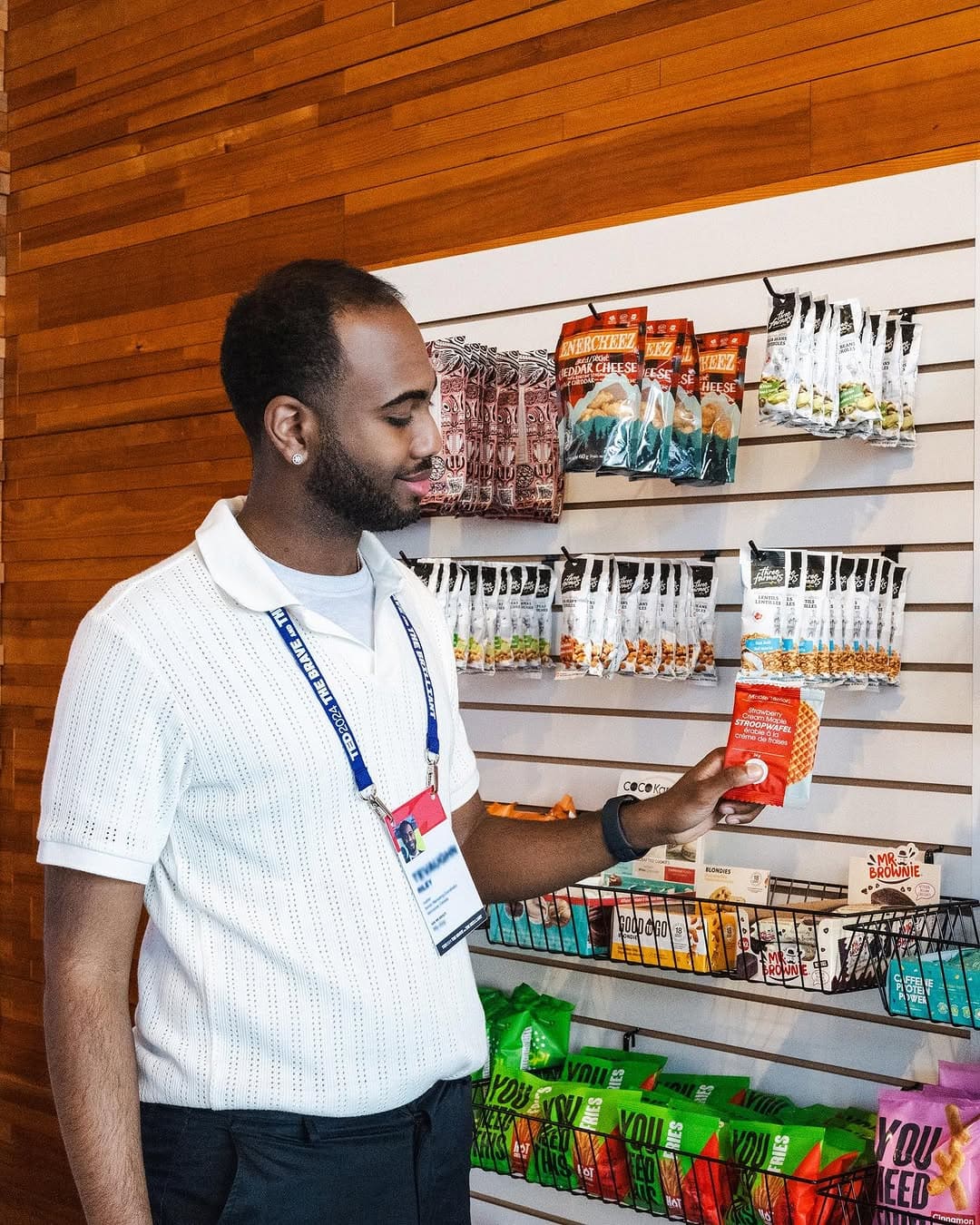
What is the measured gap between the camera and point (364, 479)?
6.12 ft

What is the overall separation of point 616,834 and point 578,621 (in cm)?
71

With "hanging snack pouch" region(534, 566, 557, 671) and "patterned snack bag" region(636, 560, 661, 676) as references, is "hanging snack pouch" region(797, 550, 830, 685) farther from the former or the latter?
"hanging snack pouch" region(534, 566, 557, 671)

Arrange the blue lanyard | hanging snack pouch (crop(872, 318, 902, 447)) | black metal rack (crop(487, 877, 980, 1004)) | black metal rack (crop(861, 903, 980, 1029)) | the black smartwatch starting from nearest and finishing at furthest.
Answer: the blue lanyard
the black smartwatch
black metal rack (crop(861, 903, 980, 1029))
black metal rack (crop(487, 877, 980, 1004))
hanging snack pouch (crop(872, 318, 902, 447))

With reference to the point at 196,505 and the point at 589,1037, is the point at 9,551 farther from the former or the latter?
the point at 589,1037

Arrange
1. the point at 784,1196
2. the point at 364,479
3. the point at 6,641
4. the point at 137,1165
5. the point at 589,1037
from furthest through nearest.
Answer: the point at 6,641 → the point at 589,1037 → the point at 784,1196 → the point at 364,479 → the point at 137,1165

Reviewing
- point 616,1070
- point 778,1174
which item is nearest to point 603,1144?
point 616,1070

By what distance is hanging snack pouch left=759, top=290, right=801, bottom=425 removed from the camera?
2.40 m

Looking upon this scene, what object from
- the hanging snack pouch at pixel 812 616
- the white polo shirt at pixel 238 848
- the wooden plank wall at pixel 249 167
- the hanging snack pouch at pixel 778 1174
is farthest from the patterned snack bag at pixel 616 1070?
the wooden plank wall at pixel 249 167

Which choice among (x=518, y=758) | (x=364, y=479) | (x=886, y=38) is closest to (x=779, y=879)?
(x=518, y=758)

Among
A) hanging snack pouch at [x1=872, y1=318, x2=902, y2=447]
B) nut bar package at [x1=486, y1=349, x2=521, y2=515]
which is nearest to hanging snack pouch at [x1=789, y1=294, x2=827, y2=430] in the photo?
hanging snack pouch at [x1=872, y1=318, x2=902, y2=447]

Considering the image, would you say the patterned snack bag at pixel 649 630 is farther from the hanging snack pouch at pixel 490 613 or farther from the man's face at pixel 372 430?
the man's face at pixel 372 430

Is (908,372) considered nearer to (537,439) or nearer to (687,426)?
(687,426)

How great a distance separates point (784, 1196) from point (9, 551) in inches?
130

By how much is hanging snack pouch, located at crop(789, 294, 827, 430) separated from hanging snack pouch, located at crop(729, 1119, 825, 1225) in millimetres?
1229
